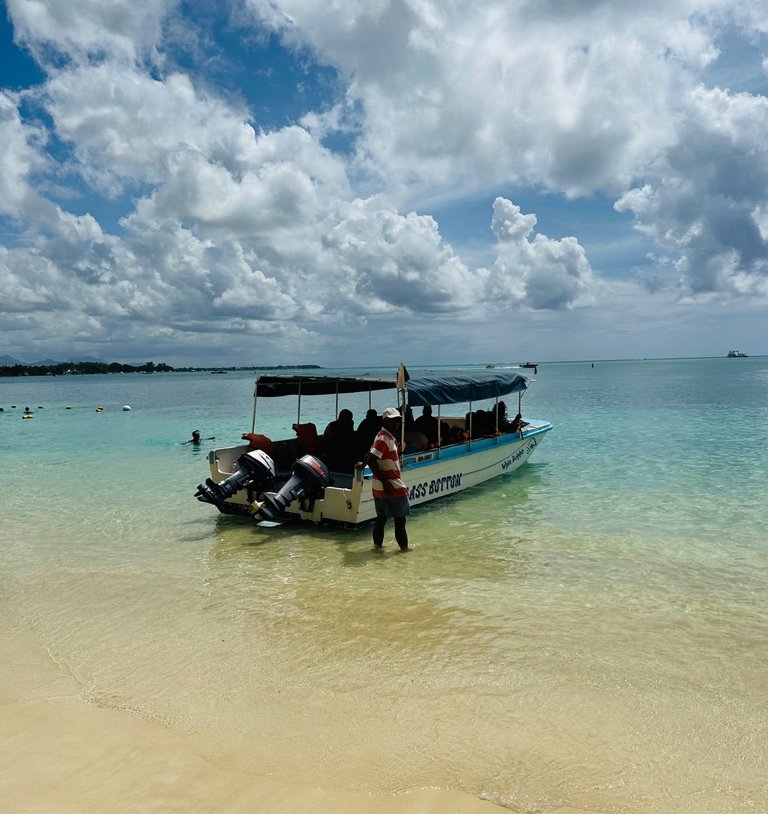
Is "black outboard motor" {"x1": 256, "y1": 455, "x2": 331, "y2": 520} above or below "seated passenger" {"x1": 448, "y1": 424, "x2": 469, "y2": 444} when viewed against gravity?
below

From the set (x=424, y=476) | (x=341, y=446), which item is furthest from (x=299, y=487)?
(x=424, y=476)

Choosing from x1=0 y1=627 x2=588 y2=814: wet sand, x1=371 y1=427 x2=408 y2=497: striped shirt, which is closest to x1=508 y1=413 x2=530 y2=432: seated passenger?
x1=371 y1=427 x2=408 y2=497: striped shirt

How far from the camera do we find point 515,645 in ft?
18.6

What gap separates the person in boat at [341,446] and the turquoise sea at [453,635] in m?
1.60

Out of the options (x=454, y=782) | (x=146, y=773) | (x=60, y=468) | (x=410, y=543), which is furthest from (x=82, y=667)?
(x=60, y=468)

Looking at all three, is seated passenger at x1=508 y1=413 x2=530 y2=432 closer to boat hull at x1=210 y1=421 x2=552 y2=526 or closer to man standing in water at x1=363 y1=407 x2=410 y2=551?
boat hull at x1=210 y1=421 x2=552 y2=526

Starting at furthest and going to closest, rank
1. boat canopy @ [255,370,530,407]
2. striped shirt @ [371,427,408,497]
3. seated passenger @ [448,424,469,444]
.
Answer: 1. seated passenger @ [448,424,469,444]
2. boat canopy @ [255,370,530,407]
3. striped shirt @ [371,427,408,497]

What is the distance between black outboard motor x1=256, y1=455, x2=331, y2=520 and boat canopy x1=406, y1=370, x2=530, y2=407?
2.03 meters

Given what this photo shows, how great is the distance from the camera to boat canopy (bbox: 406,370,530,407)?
10560mm

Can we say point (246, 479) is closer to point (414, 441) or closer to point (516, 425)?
point (414, 441)

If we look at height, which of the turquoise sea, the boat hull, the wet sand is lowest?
the turquoise sea

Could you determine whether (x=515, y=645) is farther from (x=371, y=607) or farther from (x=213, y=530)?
(x=213, y=530)

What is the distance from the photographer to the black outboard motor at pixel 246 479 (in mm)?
9867

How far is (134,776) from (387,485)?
208 inches
